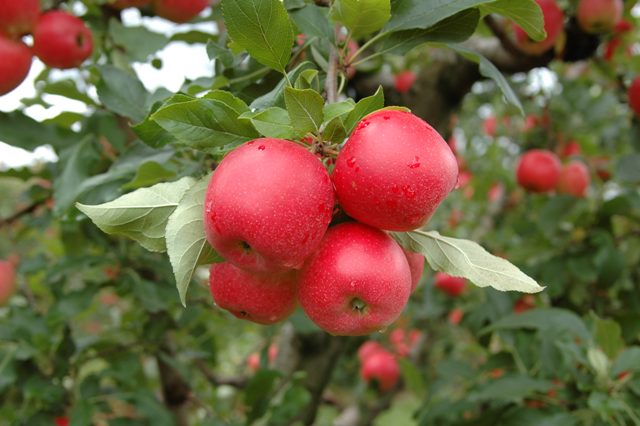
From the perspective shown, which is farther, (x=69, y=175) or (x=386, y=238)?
(x=69, y=175)

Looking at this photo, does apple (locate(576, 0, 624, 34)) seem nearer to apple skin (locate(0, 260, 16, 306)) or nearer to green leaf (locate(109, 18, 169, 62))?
green leaf (locate(109, 18, 169, 62))

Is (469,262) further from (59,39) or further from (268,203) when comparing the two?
(59,39)

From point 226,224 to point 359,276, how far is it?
0.16 meters

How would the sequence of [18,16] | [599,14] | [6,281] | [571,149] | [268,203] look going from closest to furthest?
[268,203]
[18,16]
[599,14]
[6,281]
[571,149]

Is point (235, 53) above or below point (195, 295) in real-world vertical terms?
above

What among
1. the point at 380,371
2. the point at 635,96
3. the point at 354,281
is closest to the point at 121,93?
the point at 354,281

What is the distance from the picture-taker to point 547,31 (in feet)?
5.53

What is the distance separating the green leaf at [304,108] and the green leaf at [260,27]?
0.12 m

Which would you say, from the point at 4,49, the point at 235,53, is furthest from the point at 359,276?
the point at 4,49

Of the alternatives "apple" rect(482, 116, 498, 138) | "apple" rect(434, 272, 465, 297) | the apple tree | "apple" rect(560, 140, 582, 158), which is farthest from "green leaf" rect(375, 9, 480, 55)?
"apple" rect(482, 116, 498, 138)

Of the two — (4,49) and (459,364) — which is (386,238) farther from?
(459,364)

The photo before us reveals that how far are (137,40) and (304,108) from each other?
2.74ft

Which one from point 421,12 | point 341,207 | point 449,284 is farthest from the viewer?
point 449,284

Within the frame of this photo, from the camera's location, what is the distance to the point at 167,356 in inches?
66.4
